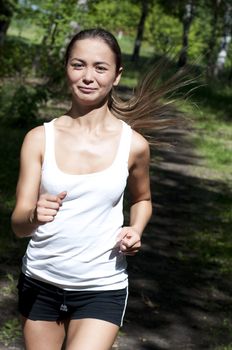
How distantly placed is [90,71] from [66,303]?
98cm

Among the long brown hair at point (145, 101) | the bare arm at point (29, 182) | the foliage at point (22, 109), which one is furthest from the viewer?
the foliage at point (22, 109)

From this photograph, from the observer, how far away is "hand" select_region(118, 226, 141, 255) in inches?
131

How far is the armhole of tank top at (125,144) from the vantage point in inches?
137

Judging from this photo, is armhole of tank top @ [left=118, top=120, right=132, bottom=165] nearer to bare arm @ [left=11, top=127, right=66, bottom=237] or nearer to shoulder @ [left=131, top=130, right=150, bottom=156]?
shoulder @ [left=131, top=130, right=150, bottom=156]

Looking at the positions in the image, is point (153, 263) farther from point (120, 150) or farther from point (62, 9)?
point (62, 9)

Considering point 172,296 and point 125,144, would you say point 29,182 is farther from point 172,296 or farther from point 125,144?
point 172,296

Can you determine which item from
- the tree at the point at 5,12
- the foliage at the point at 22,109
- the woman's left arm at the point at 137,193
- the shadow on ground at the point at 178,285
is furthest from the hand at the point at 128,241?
the tree at the point at 5,12

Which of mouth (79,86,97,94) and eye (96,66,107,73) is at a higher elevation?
eye (96,66,107,73)

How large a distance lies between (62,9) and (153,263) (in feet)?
47.6

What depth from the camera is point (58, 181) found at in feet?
11.0

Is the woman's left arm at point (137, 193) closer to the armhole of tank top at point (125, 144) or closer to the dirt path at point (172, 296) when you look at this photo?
the armhole of tank top at point (125, 144)

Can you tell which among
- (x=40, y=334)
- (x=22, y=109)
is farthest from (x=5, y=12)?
(x=40, y=334)

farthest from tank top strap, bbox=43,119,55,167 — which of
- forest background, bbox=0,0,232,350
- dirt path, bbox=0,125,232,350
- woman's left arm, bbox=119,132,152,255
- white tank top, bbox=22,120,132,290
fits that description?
dirt path, bbox=0,125,232,350

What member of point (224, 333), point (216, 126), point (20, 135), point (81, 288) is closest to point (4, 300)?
point (224, 333)
